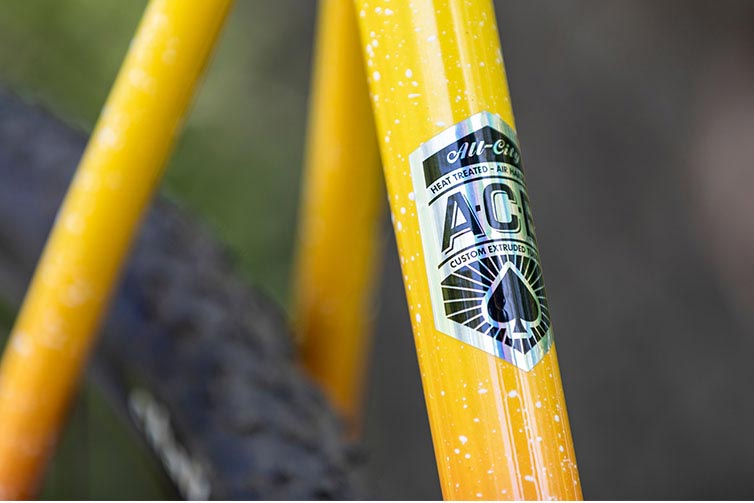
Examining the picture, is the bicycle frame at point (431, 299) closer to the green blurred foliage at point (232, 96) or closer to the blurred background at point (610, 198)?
the blurred background at point (610, 198)

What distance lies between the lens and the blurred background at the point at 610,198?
625 millimetres

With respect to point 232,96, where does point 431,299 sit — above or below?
below

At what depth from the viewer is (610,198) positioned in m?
0.65

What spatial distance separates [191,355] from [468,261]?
17 centimetres

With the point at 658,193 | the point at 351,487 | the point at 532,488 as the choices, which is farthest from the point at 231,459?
the point at 658,193

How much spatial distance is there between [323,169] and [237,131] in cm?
42

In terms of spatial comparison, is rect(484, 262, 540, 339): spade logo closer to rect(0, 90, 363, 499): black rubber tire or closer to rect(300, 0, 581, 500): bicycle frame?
rect(300, 0, 581, 500): bicycle frame

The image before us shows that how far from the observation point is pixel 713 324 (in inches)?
25.0

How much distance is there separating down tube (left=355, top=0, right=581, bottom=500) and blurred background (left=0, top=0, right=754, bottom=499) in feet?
1.49

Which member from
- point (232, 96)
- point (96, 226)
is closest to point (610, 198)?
point (232, 96)

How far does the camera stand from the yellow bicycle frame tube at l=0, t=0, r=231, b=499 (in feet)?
0.69

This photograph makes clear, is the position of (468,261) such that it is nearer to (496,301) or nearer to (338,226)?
(496,301)

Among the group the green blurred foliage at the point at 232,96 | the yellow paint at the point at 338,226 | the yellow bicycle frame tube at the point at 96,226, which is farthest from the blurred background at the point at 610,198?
the yellow bicycle frame tube at the point at 96,226

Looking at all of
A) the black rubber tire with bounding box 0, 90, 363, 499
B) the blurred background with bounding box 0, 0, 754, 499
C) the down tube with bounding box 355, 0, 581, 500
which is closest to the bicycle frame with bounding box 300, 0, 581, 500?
the down tube with bounding box 355, 0, 581, 500
